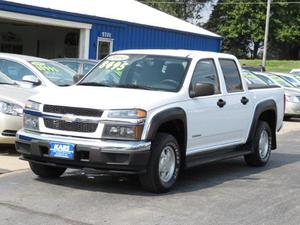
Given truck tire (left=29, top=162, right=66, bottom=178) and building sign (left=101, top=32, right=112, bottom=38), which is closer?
truck tire (left=29, top=162, right=66, bottom=178)

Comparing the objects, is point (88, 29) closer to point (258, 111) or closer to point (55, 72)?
point (55, 72)

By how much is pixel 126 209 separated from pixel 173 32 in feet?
72.4

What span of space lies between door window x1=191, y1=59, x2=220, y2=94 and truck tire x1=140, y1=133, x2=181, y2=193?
102 centimetres

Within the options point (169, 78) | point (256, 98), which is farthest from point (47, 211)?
point (256, 98)

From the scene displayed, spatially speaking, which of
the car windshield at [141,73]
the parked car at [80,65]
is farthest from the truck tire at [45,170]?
the parked car at [80,65]

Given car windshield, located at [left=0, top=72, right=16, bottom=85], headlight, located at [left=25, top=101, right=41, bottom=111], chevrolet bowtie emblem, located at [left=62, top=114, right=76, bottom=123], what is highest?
car windshield, located at [left=0, top=72, right=16, bottom=85]

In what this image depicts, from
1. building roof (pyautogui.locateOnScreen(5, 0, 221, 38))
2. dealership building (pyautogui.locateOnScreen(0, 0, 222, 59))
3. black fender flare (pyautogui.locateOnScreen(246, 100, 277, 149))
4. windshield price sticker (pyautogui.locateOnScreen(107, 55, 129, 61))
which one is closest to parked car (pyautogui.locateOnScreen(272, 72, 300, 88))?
dealership building (pyautogui.locateOnScreen(0, 0, 222, 59))

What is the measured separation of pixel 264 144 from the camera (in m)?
10.2

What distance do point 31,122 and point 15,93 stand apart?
282cm

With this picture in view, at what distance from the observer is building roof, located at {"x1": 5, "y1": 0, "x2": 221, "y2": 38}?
22.4 m

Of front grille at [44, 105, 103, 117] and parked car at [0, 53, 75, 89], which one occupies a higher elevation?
parked car at [0, 53, 75, 89]

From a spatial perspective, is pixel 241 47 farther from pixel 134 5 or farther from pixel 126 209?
pixel 126 209

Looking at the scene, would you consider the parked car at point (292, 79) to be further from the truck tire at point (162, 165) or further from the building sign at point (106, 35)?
the truck tire at point (162, 165)

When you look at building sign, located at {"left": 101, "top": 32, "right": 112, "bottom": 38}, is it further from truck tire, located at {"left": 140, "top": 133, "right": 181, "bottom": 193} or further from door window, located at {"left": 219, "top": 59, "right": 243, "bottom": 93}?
truck tire, located at {"left": 140, "top": 133, "right": 181, "bottom": 193}
